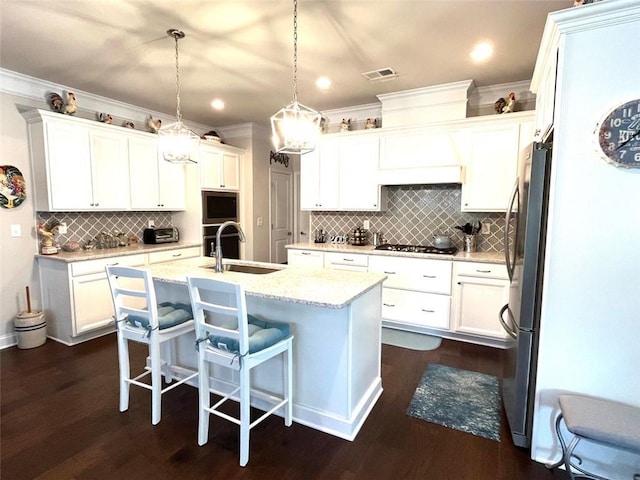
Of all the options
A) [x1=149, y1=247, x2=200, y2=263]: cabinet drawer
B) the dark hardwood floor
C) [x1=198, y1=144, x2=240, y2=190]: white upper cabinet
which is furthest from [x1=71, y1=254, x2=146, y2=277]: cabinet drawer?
[x1=198, y1=144, x2=240, y2=190]: white upper cabinet

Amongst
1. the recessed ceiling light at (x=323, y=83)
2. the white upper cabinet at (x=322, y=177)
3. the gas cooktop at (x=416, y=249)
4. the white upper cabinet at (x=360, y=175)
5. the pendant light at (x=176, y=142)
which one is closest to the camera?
the pendant light at (x=176, y=142)

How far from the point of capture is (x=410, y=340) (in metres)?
3.53

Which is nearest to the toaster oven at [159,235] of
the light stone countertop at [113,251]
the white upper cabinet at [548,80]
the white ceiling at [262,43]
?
the light stone countertop at [113,251]

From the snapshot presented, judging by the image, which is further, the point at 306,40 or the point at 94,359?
the point at 94,359

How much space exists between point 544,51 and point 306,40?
5.38ft

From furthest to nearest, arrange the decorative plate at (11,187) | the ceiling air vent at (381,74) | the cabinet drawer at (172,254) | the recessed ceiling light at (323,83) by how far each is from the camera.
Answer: the cabinet drawer at (172,254) < the recessed ceiling light at (323,83) < the decorative plate at (11,187) < the ceiling air vent at (381,74)

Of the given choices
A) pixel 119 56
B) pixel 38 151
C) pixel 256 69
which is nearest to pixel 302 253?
pixel 256 69

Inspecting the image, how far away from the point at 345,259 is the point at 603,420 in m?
2.74

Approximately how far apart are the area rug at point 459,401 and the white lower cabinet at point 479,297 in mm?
663

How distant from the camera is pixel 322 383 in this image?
6.97ft

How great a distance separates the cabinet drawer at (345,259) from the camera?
12.7ft

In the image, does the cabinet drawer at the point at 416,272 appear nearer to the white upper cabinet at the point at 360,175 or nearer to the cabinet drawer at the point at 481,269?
the cabinet drawer at the point at 481,269

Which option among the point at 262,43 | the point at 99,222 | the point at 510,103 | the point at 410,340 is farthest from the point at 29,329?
the point at 510,103

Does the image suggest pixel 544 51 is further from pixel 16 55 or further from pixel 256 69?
pixel 16 55
